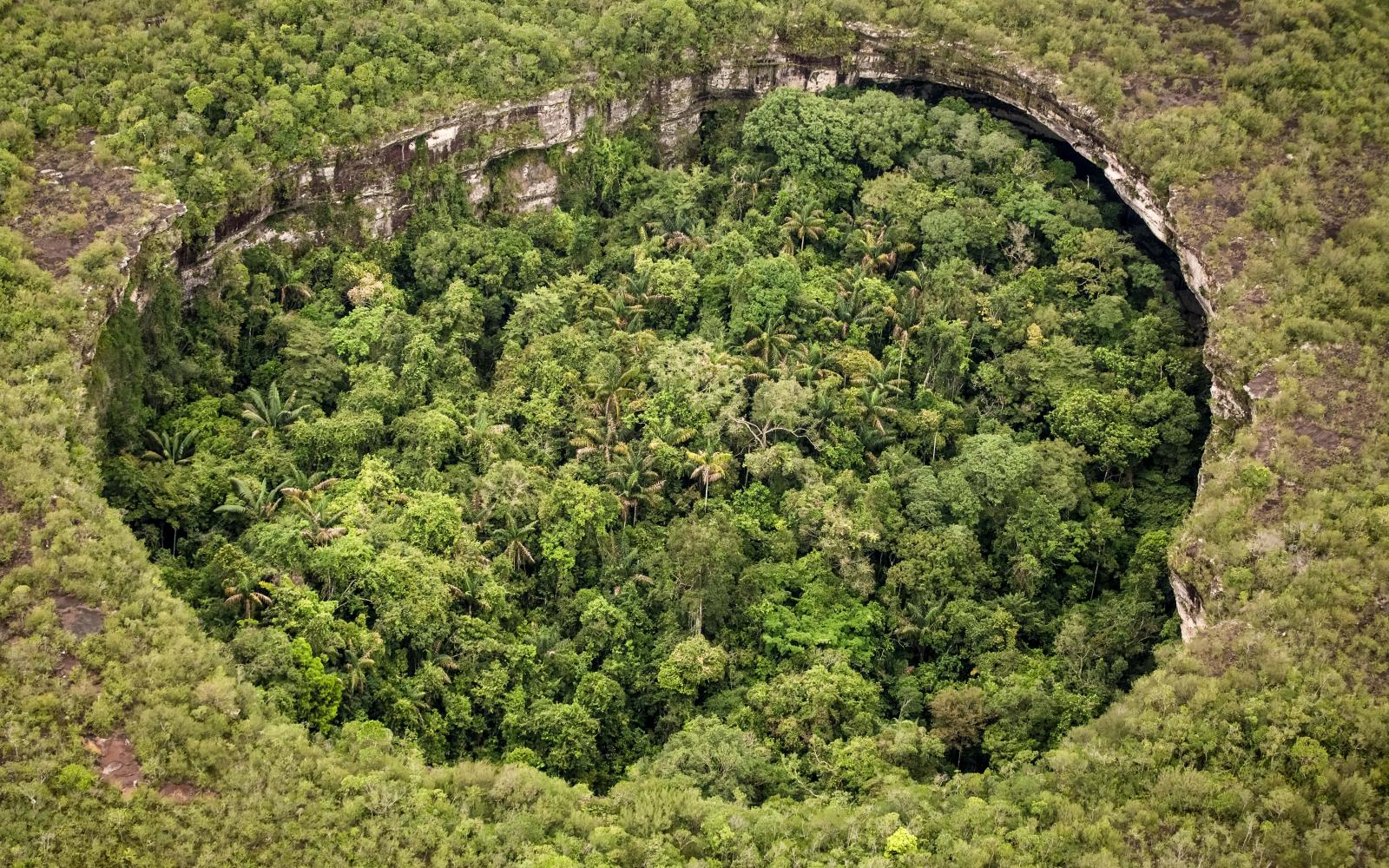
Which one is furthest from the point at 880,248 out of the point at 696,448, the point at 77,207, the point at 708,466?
the point at 77,207

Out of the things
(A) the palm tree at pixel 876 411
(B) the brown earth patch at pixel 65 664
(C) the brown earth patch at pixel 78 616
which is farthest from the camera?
(A) the palm tree at pixel 876 411

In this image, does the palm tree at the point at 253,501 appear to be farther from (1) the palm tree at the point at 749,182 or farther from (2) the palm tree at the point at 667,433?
(1) the palm tree at the point at 749,182

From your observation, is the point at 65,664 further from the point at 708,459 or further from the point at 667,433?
the point at 708,459

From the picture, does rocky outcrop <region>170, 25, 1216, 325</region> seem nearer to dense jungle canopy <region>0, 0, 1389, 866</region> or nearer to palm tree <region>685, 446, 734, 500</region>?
dense jungle canopy <region>0, 0, 1389, 866</region>

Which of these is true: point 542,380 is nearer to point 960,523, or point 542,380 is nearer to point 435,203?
point 435,203

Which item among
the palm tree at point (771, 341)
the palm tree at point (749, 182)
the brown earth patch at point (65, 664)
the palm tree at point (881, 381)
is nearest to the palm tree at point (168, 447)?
the brown earth patch at point (65, 664)

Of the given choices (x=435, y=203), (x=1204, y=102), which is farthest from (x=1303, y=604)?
(x=435, y=203)

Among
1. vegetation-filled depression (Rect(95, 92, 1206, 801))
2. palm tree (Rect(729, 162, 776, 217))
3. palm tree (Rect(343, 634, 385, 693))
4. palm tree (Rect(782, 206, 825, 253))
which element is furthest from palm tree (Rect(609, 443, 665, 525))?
palm tree (Rect(729, 162, 776, 217))
